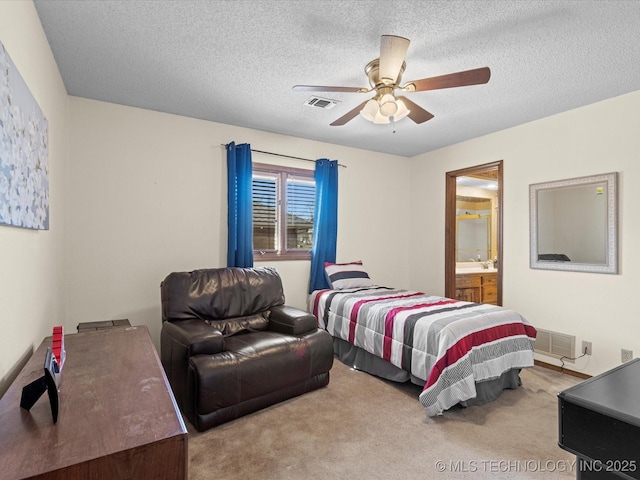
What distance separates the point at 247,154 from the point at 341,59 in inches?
66.1

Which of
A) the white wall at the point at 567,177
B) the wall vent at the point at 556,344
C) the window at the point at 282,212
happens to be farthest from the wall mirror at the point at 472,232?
the window at the point at 282,212

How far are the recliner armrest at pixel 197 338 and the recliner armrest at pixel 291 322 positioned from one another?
63 centimetres

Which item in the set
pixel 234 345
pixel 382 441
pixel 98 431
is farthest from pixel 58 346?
pixel 382 441

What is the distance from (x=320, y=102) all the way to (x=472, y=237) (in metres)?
4.30

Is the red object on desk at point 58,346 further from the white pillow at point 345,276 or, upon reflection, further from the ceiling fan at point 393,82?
the white pillow at point 345,276

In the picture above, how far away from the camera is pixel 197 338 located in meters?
2.26

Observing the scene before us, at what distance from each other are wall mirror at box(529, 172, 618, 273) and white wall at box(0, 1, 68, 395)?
4.19 m

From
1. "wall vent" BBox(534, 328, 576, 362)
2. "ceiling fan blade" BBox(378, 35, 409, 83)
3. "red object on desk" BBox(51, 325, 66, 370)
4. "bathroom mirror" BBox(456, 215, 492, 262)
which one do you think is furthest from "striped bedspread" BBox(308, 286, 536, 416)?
"bathroom mirror" BBox(456, 215, 492, 262)

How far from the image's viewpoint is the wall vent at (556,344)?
3254mm

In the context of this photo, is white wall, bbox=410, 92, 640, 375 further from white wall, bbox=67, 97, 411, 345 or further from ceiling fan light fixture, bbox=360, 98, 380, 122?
white wall, bbox=67, 97, 411, 345

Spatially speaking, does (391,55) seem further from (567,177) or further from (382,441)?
(567,177)

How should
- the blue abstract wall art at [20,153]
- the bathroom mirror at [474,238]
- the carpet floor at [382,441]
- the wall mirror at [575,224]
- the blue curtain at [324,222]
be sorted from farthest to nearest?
the bathroom mirror at [474,238], the blue curtain at [324,222], the wall mirror at [575,224], the carpet floor at [382,441], the blue abstract wall art at [20,153]

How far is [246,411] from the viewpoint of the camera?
2357mm

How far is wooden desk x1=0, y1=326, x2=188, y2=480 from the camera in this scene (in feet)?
2.84
